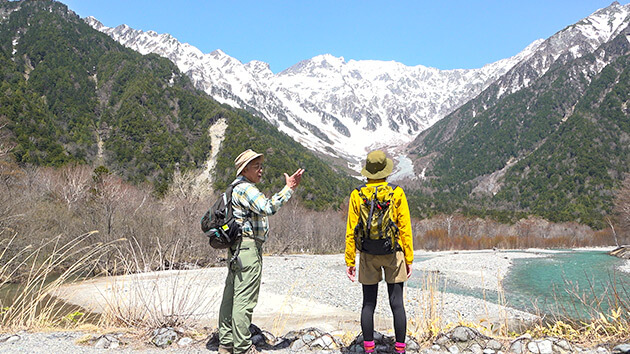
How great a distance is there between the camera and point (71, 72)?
294ft

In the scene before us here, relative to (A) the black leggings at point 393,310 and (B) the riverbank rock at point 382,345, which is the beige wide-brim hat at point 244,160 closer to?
(A) the black leggings at point 393,310

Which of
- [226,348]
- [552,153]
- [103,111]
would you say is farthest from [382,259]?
[552,153]

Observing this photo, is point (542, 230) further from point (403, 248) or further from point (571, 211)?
point (403, 248)

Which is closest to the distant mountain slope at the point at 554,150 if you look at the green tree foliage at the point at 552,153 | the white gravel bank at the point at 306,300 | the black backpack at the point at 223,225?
the green tree foliage at the point at 552,153

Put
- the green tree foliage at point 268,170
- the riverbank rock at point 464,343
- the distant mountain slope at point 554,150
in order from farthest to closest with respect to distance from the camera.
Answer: the distant mountain slope at point 554,150 → the green tree foliage at point 268,170 → the riverbank rock at point 464,343

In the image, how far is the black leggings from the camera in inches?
172

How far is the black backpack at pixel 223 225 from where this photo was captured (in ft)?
14.3

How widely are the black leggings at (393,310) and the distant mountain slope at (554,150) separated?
100550 mm

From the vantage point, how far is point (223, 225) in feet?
14.3

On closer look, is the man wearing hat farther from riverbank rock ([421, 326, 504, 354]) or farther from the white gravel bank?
the white gravel bank

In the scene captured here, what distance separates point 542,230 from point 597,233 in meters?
8.88

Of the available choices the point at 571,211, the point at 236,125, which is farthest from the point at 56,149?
the point at 571,211

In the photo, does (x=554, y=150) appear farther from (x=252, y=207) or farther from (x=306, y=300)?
(x=252, y=207)

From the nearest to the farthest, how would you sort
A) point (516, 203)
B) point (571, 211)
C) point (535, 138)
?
point (571, 211) → point (516, 203) → point (535, 138)
